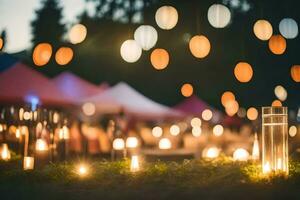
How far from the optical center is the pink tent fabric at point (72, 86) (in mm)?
19625

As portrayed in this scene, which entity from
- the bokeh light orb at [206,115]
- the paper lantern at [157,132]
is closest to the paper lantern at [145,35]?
the paper lantern at [157,132]

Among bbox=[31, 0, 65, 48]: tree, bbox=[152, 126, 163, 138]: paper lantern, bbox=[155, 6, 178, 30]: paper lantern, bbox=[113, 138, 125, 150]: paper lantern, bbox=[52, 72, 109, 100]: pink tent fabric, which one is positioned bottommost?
bbox=[113, 138, 125, 150]: paper lantern

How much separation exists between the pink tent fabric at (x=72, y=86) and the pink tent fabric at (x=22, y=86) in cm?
76

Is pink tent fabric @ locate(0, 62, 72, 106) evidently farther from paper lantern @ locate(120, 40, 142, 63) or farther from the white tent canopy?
paper lantern @ locate(120, 40, 142, 63)

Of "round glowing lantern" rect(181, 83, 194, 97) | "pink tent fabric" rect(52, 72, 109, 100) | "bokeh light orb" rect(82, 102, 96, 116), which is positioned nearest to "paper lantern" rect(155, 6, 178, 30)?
"pink tent fabric" rect(52, 72, 109, 100)

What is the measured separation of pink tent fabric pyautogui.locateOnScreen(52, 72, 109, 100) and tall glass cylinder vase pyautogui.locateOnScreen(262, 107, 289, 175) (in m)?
9.46

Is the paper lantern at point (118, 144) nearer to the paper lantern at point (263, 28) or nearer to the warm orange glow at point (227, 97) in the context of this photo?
the paper lantern at point (263, 28)

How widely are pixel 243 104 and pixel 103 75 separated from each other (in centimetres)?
935

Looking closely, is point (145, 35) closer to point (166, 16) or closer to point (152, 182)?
point (166, 16)

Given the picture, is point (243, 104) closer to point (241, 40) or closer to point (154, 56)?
point (241, 40)

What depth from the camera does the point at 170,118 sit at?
22609 mm

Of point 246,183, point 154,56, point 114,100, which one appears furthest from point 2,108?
point 246,183

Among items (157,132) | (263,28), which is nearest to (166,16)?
(263,28)

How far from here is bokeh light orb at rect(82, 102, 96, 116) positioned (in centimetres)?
1989
